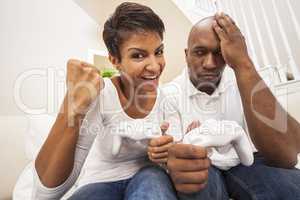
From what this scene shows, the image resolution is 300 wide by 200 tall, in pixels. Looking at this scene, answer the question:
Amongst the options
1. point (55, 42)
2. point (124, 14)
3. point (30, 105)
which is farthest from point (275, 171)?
point (55, 42)

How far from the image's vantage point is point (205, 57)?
0.77 metres

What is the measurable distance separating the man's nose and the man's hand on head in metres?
0.06

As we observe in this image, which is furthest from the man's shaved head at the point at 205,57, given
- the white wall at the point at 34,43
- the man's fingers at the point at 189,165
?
the white wall at the point at 34,43

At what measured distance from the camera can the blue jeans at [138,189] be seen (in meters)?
0.46

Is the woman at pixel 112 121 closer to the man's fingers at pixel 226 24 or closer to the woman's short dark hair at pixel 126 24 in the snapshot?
the woman's short dark hair at pixel 126 24

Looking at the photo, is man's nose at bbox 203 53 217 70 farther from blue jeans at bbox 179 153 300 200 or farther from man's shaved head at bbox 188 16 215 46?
blue jeans at bbox 179 153 300 200

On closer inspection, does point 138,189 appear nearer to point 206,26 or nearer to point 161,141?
point 161,141

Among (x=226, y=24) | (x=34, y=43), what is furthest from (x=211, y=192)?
(x=34, y=43)

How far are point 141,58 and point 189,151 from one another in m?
0.31

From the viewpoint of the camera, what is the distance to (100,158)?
68cm

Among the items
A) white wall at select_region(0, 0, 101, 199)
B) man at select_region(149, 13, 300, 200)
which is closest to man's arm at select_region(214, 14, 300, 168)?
man at select_region(149, 13, 300, 200)

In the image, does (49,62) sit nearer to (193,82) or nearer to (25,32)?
(25,32)

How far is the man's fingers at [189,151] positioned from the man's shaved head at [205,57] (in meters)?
0.36

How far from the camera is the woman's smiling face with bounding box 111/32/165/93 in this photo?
2.20 ft
